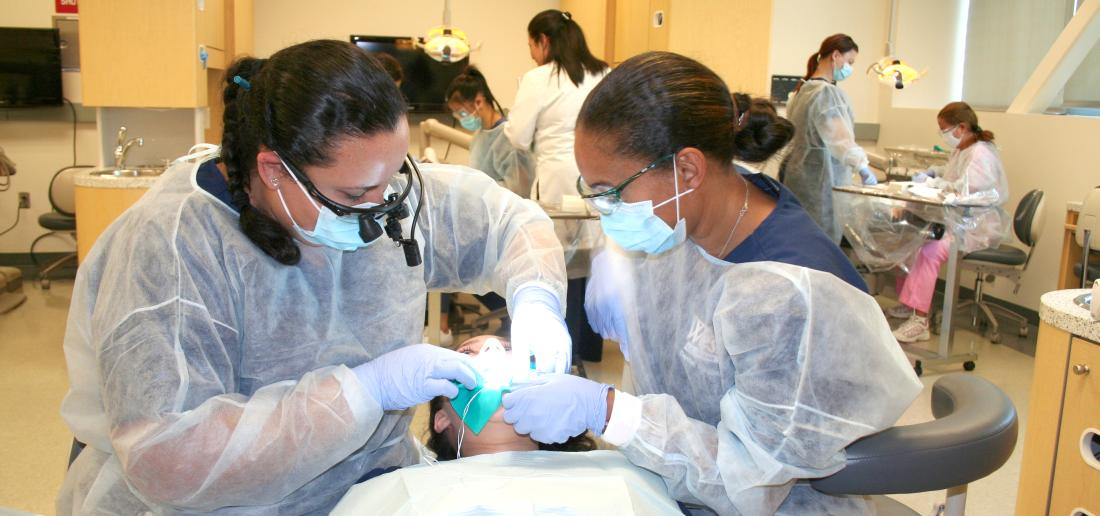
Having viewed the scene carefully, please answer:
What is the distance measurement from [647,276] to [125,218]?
90 centimetres

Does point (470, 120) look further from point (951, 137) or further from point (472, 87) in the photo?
point (951, 137)

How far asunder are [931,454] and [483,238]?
877 mm

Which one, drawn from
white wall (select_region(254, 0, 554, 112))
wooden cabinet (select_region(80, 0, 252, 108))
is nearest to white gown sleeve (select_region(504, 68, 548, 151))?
wooden cabinet (select_region(80, 0, 252, 108))

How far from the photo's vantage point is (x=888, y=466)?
1.17 metres

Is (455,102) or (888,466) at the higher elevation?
(455,102)

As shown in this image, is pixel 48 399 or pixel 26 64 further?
pixel 26 64

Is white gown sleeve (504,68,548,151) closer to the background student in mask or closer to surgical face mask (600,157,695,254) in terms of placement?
the background student in mask

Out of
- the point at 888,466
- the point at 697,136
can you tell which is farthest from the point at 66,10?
the point at 888,466

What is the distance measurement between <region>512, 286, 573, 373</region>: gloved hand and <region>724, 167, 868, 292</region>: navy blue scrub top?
327 millimetres

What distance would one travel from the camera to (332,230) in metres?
1.28

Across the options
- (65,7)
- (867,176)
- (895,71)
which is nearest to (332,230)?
(867,176)

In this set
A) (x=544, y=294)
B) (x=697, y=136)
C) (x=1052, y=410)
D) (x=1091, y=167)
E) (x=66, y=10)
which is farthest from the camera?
(x=66, y=10)

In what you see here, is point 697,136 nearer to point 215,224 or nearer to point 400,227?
point 400,227

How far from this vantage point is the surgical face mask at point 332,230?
1.25m
